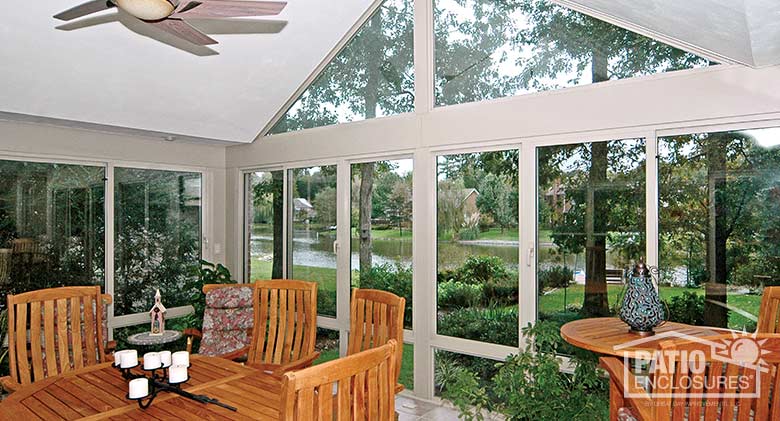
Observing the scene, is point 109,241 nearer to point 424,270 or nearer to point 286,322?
point 286,322

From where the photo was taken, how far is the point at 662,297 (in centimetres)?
320

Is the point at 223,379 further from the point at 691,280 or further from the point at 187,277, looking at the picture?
the point at 187,277

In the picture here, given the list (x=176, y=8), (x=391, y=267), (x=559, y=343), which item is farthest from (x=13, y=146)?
(x=559, y=343)

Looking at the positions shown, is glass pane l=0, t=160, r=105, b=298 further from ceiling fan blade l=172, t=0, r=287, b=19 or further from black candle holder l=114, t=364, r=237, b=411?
ceiling fan blade l=172, t=0, r=287, b=19

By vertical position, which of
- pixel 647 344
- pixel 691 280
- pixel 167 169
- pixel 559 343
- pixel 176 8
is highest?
pixel 176 8

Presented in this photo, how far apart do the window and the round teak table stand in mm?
2316

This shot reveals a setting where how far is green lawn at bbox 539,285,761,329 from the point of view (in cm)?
295

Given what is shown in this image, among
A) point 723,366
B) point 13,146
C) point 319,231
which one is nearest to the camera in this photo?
point 723,366

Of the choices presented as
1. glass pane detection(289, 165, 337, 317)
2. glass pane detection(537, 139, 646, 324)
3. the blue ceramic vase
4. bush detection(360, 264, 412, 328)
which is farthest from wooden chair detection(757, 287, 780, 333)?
glass pane detection(289, 165, 337, 317)

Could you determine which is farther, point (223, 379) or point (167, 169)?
point (167, 169)

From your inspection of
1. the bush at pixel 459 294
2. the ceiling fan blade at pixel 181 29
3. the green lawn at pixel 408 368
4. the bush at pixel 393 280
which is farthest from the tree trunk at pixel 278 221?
the ceiling fan blade at pixel 181 29

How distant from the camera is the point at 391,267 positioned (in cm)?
446

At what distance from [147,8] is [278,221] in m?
3.34

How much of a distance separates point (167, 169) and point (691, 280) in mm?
4713
